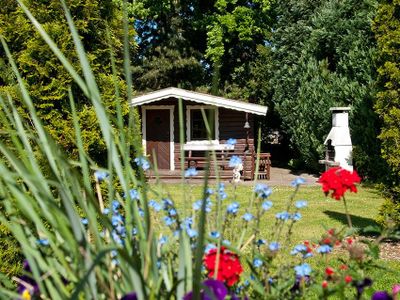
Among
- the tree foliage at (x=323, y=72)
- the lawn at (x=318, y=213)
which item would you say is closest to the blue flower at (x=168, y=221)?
the lawn at (x=318, y=213)

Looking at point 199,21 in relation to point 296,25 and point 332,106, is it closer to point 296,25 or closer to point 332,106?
point 296,25

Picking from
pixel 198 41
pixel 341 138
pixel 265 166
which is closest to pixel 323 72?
pixel 341 138

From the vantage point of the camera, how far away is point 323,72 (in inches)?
618

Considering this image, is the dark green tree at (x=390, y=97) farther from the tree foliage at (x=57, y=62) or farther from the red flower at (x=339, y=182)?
the red flower at (x=339, y=182)

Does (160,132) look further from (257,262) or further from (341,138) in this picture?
(257,262)

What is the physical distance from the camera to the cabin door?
1803 centimetres

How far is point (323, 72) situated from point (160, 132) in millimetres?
6173

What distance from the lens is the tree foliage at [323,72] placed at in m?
14.1

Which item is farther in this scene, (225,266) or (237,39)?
(237,39)

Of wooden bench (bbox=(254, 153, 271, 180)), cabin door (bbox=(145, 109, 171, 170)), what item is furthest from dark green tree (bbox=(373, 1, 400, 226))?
cabin door (bbox=(145, 109, 171, 170))

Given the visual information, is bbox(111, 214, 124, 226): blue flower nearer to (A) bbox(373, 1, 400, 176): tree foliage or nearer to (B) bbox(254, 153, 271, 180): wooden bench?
(A) bbox(373, 1, 400, 176): tree foliage

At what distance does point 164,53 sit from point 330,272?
25089mm

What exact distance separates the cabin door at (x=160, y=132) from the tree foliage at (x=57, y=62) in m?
13.3

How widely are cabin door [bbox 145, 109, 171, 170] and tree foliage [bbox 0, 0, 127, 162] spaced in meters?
13.3
